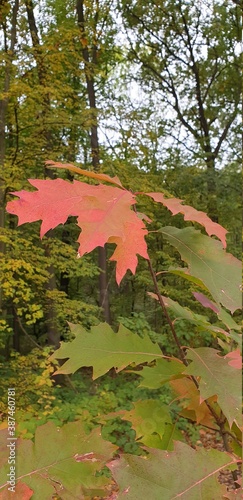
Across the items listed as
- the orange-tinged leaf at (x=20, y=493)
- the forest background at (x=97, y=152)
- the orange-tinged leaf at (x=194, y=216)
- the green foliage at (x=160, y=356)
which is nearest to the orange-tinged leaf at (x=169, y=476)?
the green foliage at (x=160, y=356)

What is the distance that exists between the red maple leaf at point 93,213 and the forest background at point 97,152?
1828 millimetres

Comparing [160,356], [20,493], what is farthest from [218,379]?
[20,493]

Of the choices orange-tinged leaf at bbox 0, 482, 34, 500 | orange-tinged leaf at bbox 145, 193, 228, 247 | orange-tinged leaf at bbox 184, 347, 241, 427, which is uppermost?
orange-tinged leaf at bbox 145, 193, 228, 247

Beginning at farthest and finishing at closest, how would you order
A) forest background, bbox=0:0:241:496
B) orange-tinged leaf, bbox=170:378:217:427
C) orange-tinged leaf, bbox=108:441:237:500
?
forest background, bbox=0:0:241:496, orange-tinged leaf, bbox=170:378:217:427, orange-tinged leaf, bbox=108:441:237:500

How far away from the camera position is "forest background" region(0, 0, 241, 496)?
3115mm

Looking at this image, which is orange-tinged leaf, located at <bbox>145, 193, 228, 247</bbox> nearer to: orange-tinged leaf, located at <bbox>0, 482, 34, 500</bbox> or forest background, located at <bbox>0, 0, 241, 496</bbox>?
orange-tinged leaf, located at <bbox>0, 482, 34, 500</bbox>

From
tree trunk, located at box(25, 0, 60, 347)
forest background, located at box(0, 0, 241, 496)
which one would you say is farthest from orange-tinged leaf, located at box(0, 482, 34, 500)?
tree trunk, located at box(25, 0, 60, 347)

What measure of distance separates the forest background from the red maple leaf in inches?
72.0

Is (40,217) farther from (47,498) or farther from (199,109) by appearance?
(199,109)

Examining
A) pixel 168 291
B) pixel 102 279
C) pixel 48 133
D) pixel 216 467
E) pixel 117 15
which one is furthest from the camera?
pixel 117 15

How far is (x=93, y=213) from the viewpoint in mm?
377

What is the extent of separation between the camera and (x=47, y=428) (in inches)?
18.5

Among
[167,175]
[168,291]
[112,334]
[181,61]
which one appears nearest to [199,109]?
[181,61]

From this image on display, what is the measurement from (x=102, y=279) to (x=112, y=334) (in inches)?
146
